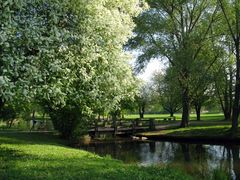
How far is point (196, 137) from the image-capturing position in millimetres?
39438

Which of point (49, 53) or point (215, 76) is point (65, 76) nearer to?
point (49, 53)

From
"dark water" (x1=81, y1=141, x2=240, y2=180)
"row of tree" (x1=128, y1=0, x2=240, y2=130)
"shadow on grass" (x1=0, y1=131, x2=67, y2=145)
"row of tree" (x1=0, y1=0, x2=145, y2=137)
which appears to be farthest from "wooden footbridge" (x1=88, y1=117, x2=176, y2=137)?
"row of tree" (x1=0, y1=0, x2=145, y2=137)

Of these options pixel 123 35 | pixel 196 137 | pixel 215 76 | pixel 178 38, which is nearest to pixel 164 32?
pixel 178 38

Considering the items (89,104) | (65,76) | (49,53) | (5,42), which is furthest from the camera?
(89,104)

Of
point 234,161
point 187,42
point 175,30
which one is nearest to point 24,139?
point 234,161

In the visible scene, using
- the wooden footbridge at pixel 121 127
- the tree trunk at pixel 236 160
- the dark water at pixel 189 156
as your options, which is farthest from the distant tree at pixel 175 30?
the tree trunk at pixel 236 160

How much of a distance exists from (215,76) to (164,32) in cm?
894

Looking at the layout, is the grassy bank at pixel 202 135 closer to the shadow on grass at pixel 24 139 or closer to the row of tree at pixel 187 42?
the row of tree at pixel 187 42

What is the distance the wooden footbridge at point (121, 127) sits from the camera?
4278cm

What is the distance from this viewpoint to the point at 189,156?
2906 cm

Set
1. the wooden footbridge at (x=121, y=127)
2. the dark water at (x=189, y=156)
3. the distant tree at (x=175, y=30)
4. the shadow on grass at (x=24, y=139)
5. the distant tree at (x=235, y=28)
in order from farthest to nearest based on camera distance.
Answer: the distant tree at (x=175, y=30) < the wooden footbridge at (x=121, y=127) < the distant tree at (x=235, y=28) < the shadow on grass at (x=24, y=139) < the dark water at (x=189, y=156)

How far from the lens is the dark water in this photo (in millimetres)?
22906

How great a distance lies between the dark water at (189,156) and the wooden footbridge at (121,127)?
164 inches

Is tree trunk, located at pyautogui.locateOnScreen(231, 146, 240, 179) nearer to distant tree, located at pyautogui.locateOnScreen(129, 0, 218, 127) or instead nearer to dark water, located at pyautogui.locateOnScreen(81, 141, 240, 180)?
dark water, located at pyautogui.locateOnScreen(81, 141, 240, 180)
